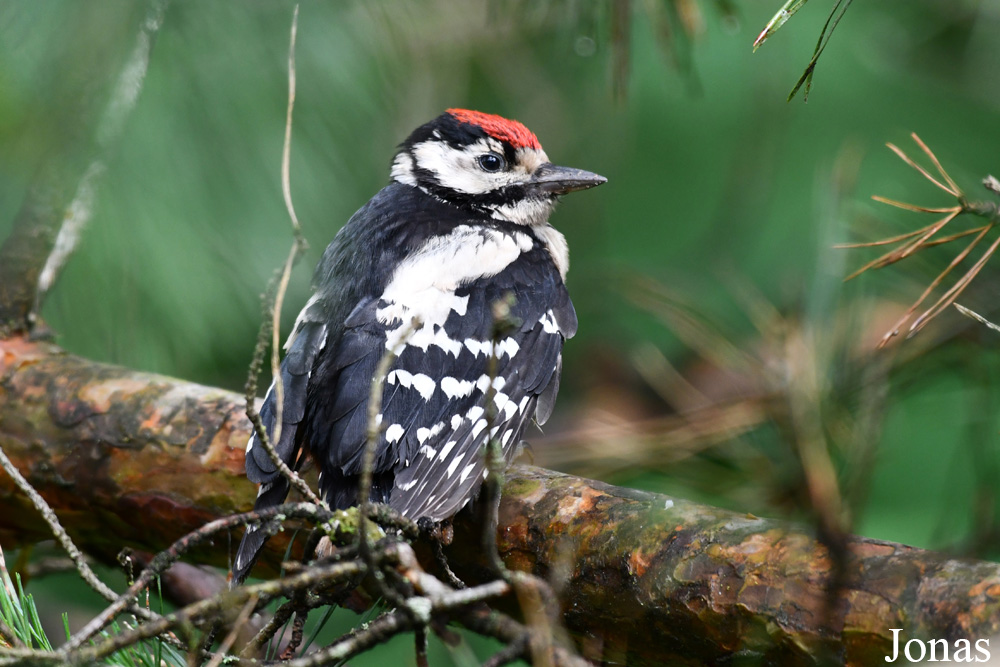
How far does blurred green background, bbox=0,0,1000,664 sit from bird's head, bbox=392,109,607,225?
5.0 inches

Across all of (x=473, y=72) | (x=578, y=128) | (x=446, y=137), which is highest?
(x=473, y=72)

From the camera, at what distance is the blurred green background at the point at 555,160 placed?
112 centimetres

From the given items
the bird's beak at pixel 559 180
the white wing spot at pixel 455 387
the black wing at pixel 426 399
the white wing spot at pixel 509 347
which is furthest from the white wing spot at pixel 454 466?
the bird's beak at pixel 559 180

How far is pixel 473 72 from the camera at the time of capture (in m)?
3.34

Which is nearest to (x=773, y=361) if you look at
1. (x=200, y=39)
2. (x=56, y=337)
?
(x=200, y=39)

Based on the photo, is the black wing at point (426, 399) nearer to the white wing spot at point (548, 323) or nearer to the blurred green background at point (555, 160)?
the white wing spot at point (548, 323)

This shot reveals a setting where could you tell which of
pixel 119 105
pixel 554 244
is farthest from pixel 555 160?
pixel 119 105

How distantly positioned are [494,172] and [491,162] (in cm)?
2

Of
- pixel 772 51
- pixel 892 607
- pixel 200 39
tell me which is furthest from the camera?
pixel 772 51

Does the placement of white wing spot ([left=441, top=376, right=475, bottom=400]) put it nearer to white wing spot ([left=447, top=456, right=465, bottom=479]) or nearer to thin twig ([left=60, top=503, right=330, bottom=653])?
white wing spot ([left=447, top=456, right=465, bottom=479])

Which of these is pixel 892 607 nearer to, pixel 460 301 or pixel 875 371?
pixel 875 371

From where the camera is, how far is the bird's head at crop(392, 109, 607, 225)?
1960mm

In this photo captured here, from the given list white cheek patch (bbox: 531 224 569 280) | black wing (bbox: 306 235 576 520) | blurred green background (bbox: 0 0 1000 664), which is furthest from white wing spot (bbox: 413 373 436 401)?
white cheek patch (bbox: 531 224 569 280)

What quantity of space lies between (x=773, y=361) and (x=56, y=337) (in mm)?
1491
